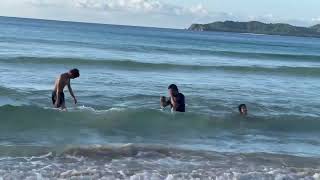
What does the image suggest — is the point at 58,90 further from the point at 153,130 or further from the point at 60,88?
the point at 153,130

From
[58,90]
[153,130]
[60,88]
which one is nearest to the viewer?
[153,130]

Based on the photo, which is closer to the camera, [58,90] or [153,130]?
[153,130]

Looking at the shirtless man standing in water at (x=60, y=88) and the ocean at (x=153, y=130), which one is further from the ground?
the shirtless man standing in water at (x=60, y=88)

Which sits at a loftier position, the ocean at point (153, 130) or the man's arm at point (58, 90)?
the man's arm at point (58, 90)

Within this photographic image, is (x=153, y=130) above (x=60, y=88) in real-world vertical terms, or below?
below

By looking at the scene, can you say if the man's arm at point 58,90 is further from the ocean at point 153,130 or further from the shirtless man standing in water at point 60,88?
the ocean at point 153,130

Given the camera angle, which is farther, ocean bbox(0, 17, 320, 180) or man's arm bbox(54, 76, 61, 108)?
man's arm bbox(54, 76, 61, 108)

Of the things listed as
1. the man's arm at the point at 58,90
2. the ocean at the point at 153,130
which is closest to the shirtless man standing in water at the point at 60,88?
the man's arm at the point at 58,90

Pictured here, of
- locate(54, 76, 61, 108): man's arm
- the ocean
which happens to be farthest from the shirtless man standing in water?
the ocean

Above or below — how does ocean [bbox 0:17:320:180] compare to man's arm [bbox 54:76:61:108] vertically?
below

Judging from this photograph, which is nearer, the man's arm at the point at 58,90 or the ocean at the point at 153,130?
the ocean at the point at 153,130

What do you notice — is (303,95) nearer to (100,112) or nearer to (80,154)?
(100,112)

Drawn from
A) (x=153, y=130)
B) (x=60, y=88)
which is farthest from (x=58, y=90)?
(x=153, y=130)

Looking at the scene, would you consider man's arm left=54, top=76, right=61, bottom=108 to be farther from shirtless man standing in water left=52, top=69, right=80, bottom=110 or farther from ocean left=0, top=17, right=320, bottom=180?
ocean left=0, top=17, right=320, bottom=180
